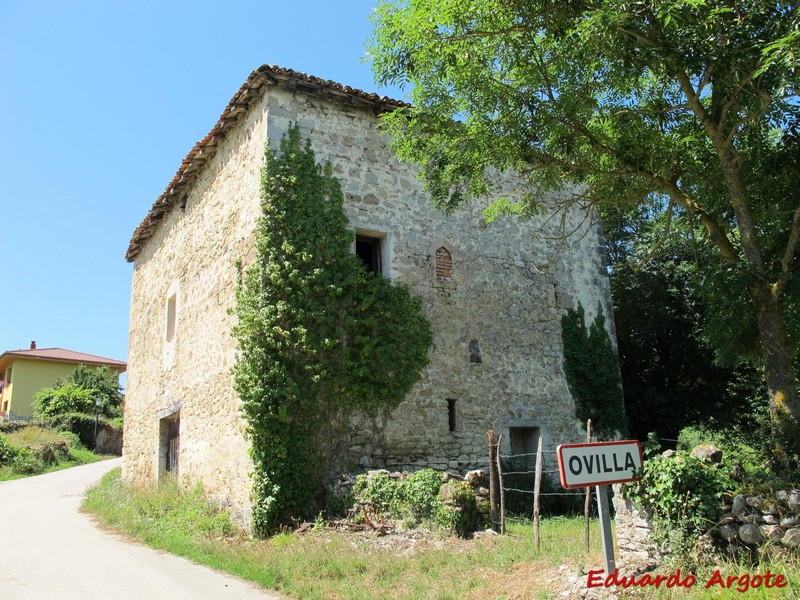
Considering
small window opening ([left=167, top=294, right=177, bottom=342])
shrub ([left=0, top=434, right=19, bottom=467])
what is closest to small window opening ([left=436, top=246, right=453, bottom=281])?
small window opening ([left=167, top=294, right=177, bottom=342])

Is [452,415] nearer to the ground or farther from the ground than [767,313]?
nearer to the ground

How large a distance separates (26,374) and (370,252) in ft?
121

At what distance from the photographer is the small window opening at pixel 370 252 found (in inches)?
474

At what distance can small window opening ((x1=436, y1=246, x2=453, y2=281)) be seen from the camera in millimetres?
12352

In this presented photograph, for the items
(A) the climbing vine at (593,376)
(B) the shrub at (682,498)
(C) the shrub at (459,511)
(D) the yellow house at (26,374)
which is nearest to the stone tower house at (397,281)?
(A) the climbing vine at (593,376)

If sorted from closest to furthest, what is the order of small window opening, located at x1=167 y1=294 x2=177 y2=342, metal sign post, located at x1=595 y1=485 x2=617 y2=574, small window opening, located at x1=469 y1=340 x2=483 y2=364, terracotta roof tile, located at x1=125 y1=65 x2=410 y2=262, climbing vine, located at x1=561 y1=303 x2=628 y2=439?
metal sign post, located at x1=595 y1=485 x2=617 y2=574 → terracotta roof tile, located at x1=125 y1=65 x2=410 y2=262 → small window opening, located at x1=469 y1=340 x2=483 y2=364 → climbing vine, located at x1=561 y1=303 x2=628 y2=439 → small window opening, located at x1=167 y1=294 x2=177 y2=342

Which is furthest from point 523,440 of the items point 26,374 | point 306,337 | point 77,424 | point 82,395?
point 26,374

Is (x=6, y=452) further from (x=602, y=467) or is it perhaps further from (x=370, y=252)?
(x=602, y=467)

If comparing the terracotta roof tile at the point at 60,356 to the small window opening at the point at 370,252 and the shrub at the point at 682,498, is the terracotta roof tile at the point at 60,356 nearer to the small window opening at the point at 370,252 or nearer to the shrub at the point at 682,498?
the small window opening at the point at 370,252

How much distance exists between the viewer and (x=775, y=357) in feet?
24.8

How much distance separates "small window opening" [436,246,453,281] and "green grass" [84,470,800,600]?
4.79 m

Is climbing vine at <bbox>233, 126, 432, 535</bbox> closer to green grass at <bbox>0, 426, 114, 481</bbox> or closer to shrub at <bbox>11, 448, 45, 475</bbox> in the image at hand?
green grass at <bbox>0, 426, 114, 481</bbox>

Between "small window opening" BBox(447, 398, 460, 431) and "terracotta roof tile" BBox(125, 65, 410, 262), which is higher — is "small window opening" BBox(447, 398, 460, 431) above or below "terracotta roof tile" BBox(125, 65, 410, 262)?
below

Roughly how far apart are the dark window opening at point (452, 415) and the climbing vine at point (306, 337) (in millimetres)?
983
